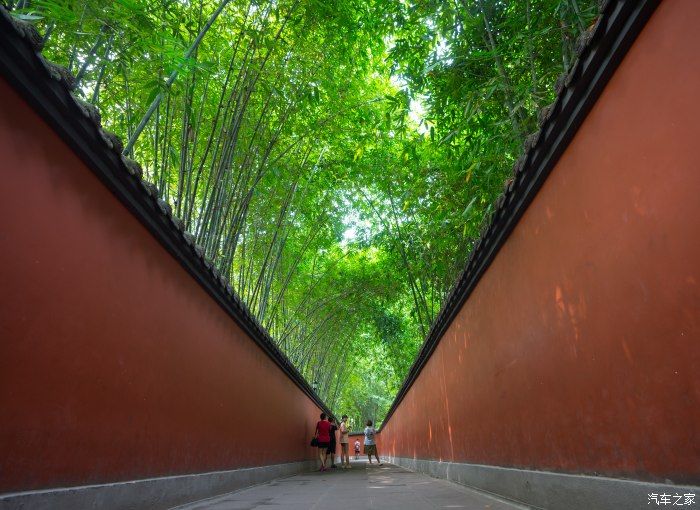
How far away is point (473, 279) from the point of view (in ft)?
14.9

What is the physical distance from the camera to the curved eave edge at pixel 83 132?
186 cm

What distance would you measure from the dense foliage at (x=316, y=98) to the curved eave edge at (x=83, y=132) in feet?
0.77

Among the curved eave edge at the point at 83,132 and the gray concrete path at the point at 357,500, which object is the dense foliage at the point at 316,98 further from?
the gray concrete path at the point at 357,500

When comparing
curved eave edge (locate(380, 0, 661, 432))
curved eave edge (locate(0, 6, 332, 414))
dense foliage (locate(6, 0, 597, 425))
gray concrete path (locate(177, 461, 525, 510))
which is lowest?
gray concrete path (locate(177, 461, 525, 510))

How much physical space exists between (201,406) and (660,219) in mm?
3806

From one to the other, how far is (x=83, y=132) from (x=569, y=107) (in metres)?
2.52

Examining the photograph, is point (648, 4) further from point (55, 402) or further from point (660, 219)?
point (55, 402)

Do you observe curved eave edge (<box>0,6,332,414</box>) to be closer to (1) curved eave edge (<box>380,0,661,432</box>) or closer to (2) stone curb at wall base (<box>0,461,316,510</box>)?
(2) stone curb at wall base (<box>0,461,316,510</box>)

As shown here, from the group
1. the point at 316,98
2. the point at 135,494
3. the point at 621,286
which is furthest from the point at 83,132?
the point at 316,98

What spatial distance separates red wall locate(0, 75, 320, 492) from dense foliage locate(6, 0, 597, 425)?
0.78 metres

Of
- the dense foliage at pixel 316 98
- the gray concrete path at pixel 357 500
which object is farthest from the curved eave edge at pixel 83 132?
the gray concrete path at pixel 357 500

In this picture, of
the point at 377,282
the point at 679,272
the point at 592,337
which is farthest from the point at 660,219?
the point at 377,282

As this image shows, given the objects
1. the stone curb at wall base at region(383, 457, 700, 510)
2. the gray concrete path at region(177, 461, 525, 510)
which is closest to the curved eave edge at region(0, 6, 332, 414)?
the gray concrete path at region(177, 461, 525, 510)

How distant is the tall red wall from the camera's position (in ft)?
5.34
